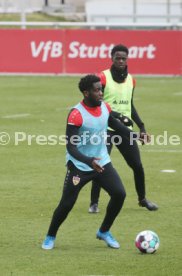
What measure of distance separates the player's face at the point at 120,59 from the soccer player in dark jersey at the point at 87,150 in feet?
6.63

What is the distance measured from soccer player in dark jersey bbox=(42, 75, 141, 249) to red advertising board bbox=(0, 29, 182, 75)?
2221cm

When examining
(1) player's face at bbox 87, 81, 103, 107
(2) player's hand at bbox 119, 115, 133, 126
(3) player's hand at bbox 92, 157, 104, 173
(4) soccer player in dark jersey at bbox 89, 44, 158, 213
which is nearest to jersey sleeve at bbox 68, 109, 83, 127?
(1) player's face at bbox 87, 81, 103, 107

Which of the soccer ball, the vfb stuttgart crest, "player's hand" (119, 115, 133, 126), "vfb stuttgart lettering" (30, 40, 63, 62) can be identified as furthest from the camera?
"vfb stuttgart lettering" (30, 40, 63, 62)

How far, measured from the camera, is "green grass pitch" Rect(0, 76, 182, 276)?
33.4ft

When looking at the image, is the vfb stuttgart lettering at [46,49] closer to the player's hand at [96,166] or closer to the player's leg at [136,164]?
the player's leg at [136,164]

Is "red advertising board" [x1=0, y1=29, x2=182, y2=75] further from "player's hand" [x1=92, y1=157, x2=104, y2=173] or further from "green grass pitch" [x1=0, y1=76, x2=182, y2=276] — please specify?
"player's hand" [x1=92, y1=157, x2=104, y2=173]

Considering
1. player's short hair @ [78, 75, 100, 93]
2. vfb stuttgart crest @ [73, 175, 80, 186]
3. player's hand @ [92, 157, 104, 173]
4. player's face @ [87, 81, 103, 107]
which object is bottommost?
vfb stuttgart crest @ [73, 175, 80, 186]

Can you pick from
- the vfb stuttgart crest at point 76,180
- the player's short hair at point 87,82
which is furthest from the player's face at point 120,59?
the vfb stuttgart crest at point 76,180

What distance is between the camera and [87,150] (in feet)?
35.3

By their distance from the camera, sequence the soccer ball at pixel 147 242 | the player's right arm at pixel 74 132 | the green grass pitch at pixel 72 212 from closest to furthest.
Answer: the green grass pitch at pixel 72 212
the player's right arm at pixel 74 132
the soccer ball at pixel 147 242

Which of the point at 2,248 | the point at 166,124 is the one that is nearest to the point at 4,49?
the point at 166,124

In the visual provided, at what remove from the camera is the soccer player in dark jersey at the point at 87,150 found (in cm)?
1059

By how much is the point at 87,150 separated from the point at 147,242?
4.15 ft

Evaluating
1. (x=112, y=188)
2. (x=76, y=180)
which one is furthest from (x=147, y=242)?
(x=76, y=180)
